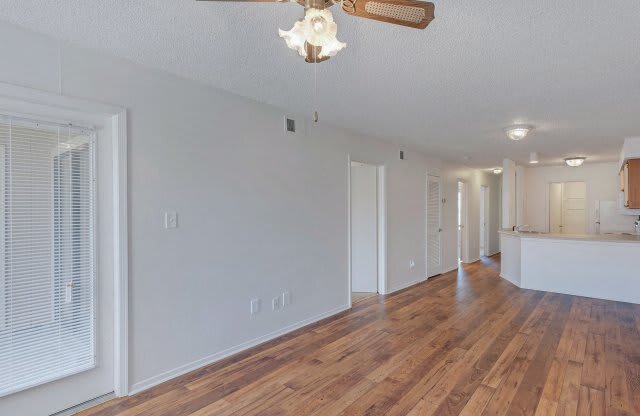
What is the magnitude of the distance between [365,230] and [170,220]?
3199 mm

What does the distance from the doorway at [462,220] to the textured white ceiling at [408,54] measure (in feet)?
13.5

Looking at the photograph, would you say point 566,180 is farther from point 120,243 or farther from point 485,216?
point 120,243

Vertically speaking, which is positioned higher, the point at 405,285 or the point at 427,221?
the point at 427,221

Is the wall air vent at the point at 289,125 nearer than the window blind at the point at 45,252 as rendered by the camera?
No

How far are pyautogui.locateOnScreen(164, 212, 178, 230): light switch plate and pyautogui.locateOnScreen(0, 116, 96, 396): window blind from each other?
475 mm

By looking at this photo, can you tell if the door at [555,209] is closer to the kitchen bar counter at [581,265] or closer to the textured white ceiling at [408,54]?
the kitchen bar counter at [581,265]

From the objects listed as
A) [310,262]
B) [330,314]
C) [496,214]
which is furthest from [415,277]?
[496,214]

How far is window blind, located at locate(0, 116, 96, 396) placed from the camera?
198 centimetres

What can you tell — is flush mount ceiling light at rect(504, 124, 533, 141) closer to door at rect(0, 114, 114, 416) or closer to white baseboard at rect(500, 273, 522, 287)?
white baseboard at rect(500, 273, 522, 287)

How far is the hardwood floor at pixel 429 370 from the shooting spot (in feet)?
7.54

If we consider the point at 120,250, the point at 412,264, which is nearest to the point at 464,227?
the point at 412,264

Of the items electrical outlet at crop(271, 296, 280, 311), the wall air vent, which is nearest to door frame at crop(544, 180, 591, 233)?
the wall air vent

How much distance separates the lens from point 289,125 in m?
3.62

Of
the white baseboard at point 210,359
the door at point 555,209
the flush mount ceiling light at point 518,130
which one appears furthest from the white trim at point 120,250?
the door at point 555,209
